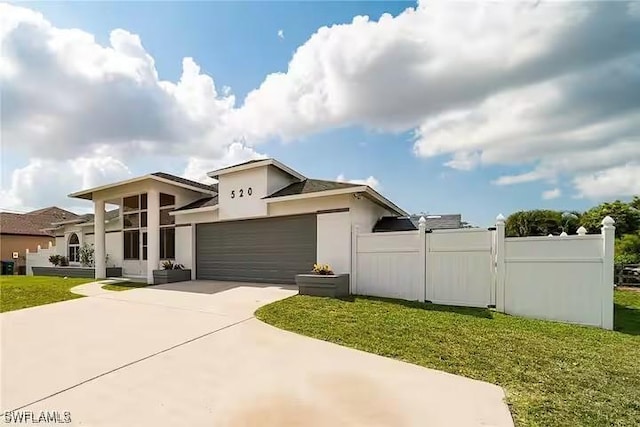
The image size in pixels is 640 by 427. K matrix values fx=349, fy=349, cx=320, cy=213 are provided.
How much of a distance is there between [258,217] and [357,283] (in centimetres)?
465

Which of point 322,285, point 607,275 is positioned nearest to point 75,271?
→ point 322,285

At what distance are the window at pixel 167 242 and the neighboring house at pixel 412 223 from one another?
29.6 feet

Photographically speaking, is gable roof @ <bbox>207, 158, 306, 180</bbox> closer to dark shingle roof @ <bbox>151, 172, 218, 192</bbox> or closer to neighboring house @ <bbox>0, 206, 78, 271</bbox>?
dark shingle roof @ <bbox>151, 172, 218, 192</bbox>

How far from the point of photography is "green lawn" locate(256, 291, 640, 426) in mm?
3746

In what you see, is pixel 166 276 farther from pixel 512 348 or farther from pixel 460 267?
pixel 512 348

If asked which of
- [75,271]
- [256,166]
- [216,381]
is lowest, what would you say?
[75,271]

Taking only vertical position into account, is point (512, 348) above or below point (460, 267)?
below

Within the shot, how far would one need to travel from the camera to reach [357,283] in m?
10.6

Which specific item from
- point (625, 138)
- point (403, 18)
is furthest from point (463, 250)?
point (625, 138)

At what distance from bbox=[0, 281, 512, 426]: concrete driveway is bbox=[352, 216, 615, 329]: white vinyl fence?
4.52 m

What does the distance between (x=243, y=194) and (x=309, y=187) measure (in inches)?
108

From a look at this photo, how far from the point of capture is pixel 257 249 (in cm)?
1316

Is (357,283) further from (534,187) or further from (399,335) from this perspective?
(534,187)

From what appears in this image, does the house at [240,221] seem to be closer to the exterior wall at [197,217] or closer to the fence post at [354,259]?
the exterior wall at [197,217]
